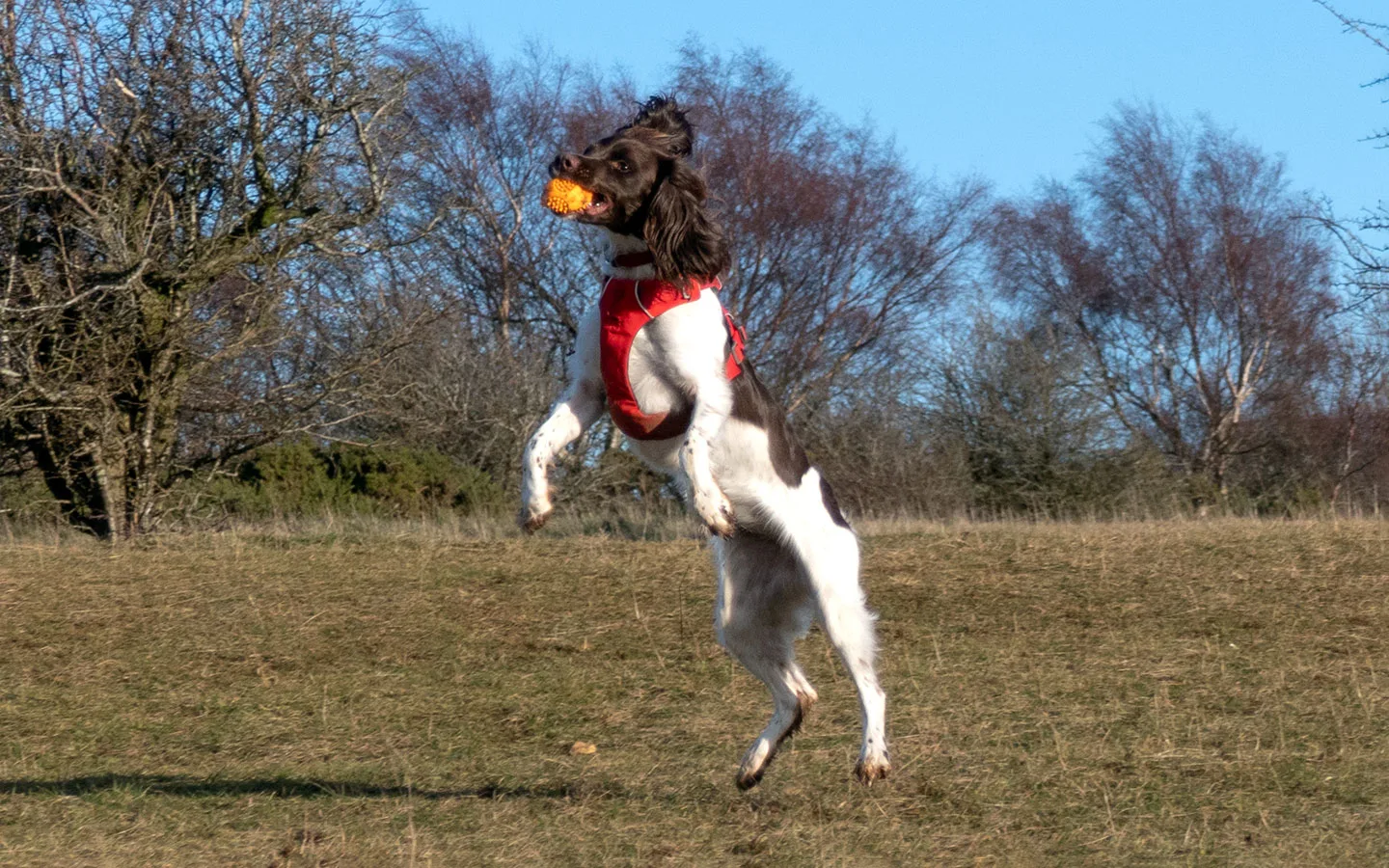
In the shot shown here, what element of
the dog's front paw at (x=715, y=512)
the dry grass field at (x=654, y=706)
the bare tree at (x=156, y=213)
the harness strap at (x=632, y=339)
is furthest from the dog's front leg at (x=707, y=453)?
the bare tree at (x=156, y=213)

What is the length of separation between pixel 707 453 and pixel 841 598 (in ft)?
2.16

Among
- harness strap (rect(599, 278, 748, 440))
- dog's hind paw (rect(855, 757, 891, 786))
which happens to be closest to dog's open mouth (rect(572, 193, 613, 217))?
harness strap (rect(599, 278, 748, 440))

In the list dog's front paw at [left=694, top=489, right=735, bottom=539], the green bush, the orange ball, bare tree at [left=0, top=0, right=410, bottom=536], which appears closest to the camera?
dog's front paw at [left=694, top=489, right=735, bottom=539]

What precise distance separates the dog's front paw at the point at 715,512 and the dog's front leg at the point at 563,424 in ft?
1.53

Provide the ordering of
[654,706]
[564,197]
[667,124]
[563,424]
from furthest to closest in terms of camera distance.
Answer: [654,706] → [667,124] → [563,424] → [564,197]

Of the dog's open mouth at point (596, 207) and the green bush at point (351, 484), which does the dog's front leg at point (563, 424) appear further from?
the green bush at point (351, 484)

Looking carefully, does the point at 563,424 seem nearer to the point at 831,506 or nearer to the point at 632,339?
the point at 632,339

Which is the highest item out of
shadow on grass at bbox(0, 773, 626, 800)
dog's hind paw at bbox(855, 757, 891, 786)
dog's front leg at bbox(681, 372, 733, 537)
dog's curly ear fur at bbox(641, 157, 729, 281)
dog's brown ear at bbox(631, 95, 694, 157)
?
dog's brown ear at bbox(631, 95, 694, 157)

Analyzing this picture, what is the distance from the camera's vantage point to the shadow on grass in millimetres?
4992

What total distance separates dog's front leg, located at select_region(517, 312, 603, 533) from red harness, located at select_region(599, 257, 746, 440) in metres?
0.10

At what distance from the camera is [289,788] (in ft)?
16.8

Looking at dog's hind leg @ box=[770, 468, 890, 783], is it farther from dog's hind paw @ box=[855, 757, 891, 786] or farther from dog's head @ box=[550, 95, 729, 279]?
dog's head @ box=[550, 95, 729, 279]

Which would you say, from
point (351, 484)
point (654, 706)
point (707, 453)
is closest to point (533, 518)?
point (707, 453)

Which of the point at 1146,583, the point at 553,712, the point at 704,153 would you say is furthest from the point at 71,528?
the point at 704,153
